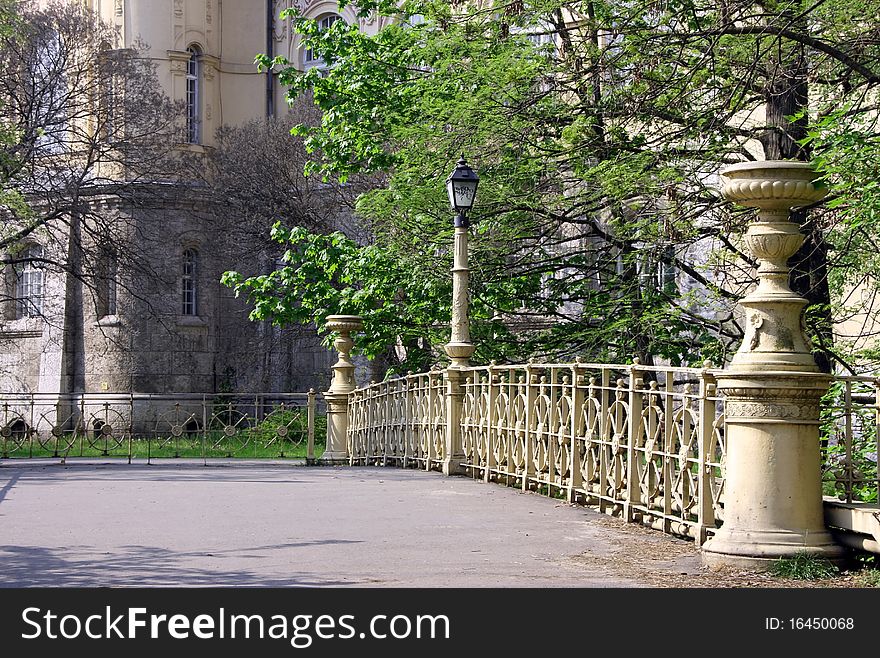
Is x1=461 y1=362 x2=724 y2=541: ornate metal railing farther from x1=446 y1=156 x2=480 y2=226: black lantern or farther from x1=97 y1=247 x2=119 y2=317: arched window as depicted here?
x1=97 y1=247 x2=119 y2=317: arched window

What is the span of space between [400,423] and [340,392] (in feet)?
11.3

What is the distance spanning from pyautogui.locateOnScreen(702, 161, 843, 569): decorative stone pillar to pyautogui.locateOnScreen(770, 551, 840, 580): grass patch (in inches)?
1.6

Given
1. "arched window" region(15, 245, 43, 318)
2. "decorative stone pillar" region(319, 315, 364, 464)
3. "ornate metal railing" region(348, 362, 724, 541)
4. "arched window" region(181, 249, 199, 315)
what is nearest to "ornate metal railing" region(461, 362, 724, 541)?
"ornate metal railing" region(348, 362, 724, 541)

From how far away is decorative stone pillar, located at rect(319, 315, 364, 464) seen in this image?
23094mm

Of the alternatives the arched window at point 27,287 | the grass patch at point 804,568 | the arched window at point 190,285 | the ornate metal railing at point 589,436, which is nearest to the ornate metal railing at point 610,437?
the ornate metal railing at point 589,436

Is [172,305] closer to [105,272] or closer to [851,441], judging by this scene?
[105,272]

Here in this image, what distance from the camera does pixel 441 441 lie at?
17578 millimetres

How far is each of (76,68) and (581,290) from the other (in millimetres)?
23577

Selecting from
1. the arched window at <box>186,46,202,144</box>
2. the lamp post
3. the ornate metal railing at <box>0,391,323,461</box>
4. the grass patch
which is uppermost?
the arched window at <box>186,46,202,144</box>

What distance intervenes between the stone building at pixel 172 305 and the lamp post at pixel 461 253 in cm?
2446

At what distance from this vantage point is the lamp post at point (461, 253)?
16594 millimetres

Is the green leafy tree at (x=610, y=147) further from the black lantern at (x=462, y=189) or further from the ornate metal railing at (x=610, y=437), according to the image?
the ornate metal railing at (x=610, y=437)
